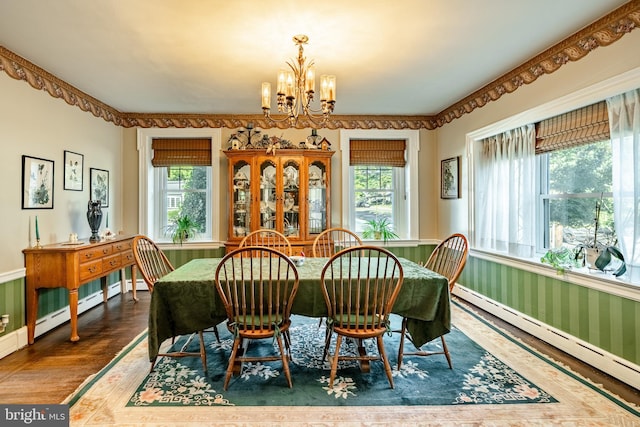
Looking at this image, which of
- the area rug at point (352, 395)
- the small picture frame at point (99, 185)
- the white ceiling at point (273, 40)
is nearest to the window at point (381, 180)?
the white ceiling at point (273, 40)

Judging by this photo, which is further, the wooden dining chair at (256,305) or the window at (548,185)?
the window at (548,185)

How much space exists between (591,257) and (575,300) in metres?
0.36

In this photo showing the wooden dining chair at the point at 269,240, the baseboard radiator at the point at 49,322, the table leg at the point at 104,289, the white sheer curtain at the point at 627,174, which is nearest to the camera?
the white sheer curtain at the point at 627,174

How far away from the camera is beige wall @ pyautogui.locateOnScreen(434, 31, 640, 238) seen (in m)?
2.34

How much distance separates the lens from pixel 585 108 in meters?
2.74

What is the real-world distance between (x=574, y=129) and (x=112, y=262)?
4.65 metres

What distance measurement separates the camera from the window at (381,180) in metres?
4.98

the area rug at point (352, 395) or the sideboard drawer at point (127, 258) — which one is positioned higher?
the sideboard drawer at point (127, 258)

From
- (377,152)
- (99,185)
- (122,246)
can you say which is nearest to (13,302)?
(122,246)

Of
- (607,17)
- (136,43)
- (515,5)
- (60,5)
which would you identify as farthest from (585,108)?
(60,5)

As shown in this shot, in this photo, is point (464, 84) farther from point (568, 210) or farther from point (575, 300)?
point (575, 300)

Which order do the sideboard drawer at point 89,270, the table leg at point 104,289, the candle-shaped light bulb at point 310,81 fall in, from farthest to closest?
the table leg at point 104,289 → the sideboard drawer at point 89,270 → the candle-shaped light bulb at point 310,81

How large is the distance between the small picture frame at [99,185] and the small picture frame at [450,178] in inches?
177

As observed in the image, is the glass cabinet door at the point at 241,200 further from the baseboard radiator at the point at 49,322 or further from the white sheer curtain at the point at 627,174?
the white sheer curtain at the point at 627,174
